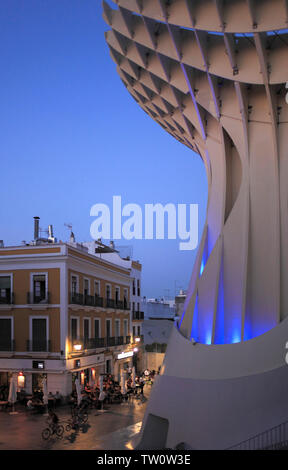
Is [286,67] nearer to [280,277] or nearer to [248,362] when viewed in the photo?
[280,277]

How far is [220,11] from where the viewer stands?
1697cm

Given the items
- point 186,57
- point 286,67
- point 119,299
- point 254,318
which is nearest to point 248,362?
point 254,318

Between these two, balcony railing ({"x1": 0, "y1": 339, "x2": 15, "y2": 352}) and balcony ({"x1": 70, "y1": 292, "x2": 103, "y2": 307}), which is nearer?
balcony railing ({"x1": 0, "y1": 339, "x2": 15, "y2": 352})

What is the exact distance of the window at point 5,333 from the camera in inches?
1406

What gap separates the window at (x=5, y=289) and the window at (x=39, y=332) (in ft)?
8.77

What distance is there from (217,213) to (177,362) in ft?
20.5

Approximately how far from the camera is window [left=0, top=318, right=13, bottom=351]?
35.7 meters

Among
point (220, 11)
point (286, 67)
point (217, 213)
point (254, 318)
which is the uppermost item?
point (220, 11)

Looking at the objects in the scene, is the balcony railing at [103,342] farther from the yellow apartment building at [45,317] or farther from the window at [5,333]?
the window at [5,333]

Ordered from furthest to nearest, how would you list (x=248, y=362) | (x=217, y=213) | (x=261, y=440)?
(x=217, y=213) < (x=248, y=362) < (x=261, y=440)

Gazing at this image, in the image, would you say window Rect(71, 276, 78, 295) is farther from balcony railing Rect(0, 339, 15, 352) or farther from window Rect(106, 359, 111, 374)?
window Rect(106, 359, 111, 374)

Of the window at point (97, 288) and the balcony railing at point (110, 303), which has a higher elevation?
the window at point (97, 288)

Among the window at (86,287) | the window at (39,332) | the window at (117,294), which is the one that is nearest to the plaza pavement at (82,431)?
the window at (39,332)

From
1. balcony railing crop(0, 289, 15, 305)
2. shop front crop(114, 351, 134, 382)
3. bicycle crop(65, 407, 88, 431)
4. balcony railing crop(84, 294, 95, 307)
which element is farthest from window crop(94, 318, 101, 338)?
bicycle crop(65, 407, 88, 431)
